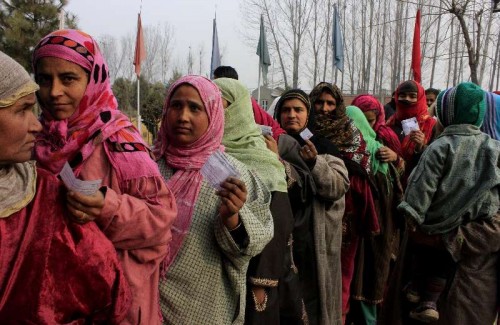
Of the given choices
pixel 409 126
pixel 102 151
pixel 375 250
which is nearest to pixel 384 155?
pixel 409 126

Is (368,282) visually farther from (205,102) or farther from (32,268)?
(32,268)

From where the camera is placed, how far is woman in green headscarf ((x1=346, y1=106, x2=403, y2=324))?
3.82 metres

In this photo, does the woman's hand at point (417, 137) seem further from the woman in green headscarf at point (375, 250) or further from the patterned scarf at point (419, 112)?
the patterned scarf at point (419, 112)

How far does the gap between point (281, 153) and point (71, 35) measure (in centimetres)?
152

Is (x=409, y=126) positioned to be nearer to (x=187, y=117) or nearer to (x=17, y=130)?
(x=187, y=117)

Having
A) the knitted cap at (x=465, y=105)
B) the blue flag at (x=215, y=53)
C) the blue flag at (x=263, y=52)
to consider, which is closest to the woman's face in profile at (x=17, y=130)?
the knitted cap at (x=465, y=105)

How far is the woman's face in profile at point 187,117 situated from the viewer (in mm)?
1993

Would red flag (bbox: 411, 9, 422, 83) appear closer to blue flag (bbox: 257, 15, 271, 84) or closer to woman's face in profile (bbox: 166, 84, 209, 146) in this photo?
blue flag (bbox: 257, 15, 271, 84)

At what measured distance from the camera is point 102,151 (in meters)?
1.57

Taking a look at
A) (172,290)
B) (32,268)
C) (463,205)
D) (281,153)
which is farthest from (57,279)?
(463,205)

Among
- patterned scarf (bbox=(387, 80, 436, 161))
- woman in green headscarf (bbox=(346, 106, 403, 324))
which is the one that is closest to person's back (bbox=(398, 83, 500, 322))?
woman in green headscarf (bbox=(346, 106, 403, 324))

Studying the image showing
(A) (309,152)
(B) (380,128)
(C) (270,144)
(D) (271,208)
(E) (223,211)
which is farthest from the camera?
(B) (380,128)

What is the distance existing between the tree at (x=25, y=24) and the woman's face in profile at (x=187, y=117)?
10.5 m

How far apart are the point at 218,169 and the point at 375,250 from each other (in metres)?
2.53
